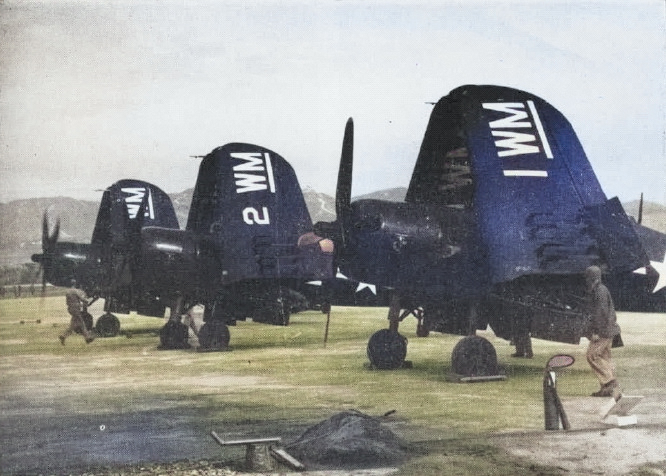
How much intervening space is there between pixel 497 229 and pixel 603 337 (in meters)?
1.76

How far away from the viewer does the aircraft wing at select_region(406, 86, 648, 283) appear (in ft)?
30.8

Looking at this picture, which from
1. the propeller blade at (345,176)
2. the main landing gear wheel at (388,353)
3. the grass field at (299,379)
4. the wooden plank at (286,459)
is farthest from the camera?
the main landing gear wheel at (388,353)

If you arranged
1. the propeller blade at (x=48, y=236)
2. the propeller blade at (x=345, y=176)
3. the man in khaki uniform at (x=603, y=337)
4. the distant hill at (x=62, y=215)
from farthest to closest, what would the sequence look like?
the propeller blade at (x=48, y=236) < the distant hill at (x=62, y=215) < the propeller blade at (x=345, y=176) < the man in khaki uniform at (x=603, y=337)

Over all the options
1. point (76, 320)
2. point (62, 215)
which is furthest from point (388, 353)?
point (62, 215)

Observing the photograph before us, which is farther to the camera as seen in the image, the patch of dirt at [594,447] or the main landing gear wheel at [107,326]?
the main landing gear wheel at [107,326]

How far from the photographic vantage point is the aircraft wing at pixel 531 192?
30.8 feet

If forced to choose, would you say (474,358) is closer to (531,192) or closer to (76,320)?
(531,192)

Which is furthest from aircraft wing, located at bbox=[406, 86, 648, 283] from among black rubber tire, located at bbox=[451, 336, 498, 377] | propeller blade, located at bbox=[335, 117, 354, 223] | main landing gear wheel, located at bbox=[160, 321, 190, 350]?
main landing gear wheel, located at bbox=[160, 321, 190, 350]

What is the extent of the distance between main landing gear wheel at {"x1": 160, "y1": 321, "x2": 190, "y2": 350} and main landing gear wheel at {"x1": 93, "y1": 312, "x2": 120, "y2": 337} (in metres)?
0.69

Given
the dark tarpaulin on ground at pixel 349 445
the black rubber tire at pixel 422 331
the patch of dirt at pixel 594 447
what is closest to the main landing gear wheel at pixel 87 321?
the black rubber tire at pixel 422 331

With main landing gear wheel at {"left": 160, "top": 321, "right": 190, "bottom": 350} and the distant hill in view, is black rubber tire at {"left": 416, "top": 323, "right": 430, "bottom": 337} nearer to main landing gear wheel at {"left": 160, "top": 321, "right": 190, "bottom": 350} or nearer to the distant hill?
the distant hill

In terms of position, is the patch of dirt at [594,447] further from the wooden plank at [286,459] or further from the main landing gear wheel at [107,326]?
the main landing gear wheel at [107,326]

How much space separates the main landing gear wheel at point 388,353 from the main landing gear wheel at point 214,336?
2384 millimetres

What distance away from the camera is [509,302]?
1017 cm
